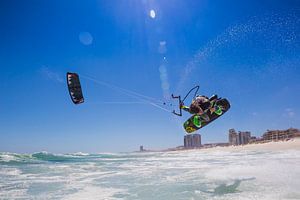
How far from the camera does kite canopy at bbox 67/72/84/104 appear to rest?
13266mm

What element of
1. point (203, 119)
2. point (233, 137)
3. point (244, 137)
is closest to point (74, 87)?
point (203, 119)

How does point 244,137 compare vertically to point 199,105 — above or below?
above

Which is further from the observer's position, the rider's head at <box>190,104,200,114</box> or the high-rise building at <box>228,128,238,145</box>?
the high-rise building at <box>228,128,238,145</box>

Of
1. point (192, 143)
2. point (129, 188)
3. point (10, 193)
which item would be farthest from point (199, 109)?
point (192, 143)

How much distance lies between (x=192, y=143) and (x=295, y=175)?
532 feet

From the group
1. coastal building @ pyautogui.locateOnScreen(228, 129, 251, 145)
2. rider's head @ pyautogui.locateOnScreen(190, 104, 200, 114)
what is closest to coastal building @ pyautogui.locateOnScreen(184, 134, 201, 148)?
coastal building @ pyautogui.locateOnScreen(228, 129, 251, 145)

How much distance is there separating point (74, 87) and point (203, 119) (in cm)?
659

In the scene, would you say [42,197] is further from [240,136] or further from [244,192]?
[240,136]

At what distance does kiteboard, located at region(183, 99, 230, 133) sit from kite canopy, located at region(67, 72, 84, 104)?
5.71 metres

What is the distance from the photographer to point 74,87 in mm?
13344

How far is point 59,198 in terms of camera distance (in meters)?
8.77

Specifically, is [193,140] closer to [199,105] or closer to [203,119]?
[203,119]

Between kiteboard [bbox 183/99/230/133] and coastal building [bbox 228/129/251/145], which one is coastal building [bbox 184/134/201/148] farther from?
kiteboard [bbox 183/99/230/133]

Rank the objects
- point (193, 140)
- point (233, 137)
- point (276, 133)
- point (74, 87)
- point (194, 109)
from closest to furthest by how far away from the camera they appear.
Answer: point (194, 109)
point (74, 87)
point (276, 133)
point (233, 137)
point (193, 140)
